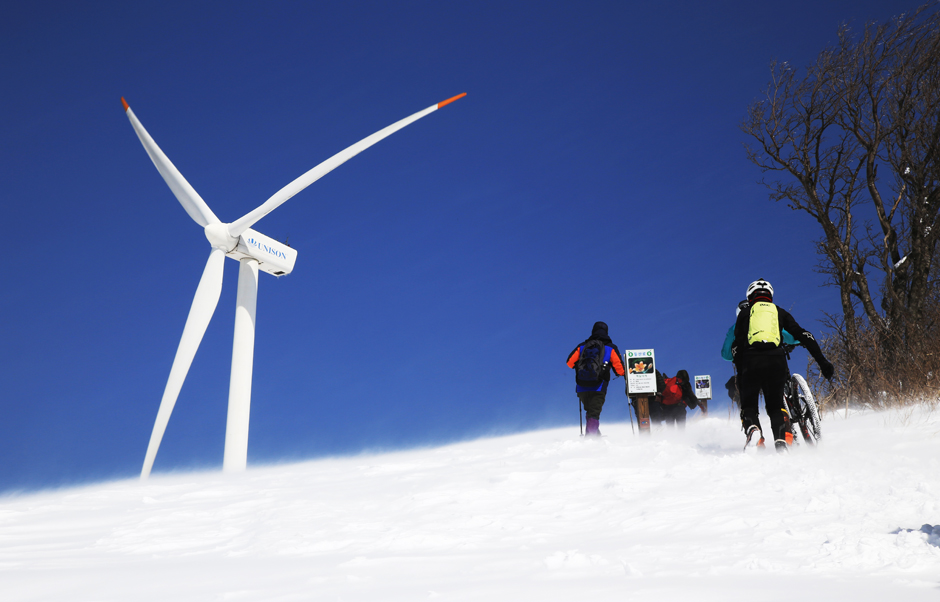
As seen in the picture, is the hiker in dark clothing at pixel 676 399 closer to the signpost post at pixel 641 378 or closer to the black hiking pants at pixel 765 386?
the signpost post at pixel 641 378

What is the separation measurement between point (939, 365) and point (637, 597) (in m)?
11.1

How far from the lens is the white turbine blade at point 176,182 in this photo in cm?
1730

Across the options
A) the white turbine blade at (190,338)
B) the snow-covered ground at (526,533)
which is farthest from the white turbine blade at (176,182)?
the snow-covered ground at (526,533)

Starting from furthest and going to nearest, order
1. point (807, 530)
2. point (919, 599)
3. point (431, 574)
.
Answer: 1. point (807, 530)
2. point (431, 574)
3. point (919, 599)

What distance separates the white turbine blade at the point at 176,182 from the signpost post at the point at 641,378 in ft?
41.2

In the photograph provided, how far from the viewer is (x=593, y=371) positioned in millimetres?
10281

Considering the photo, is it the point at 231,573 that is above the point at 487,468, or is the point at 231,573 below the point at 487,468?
below

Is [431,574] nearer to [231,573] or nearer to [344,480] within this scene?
[231,573]

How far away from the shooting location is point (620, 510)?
4719 mm

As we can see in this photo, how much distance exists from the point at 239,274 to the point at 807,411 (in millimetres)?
15339

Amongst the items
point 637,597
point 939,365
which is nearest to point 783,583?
point 637,597

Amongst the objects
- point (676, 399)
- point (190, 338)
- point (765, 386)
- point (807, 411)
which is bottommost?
point (807, 411)

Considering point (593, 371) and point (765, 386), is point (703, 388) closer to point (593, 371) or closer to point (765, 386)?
point (593, 371)

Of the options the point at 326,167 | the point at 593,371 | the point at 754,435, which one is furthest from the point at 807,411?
the point at 326,167
